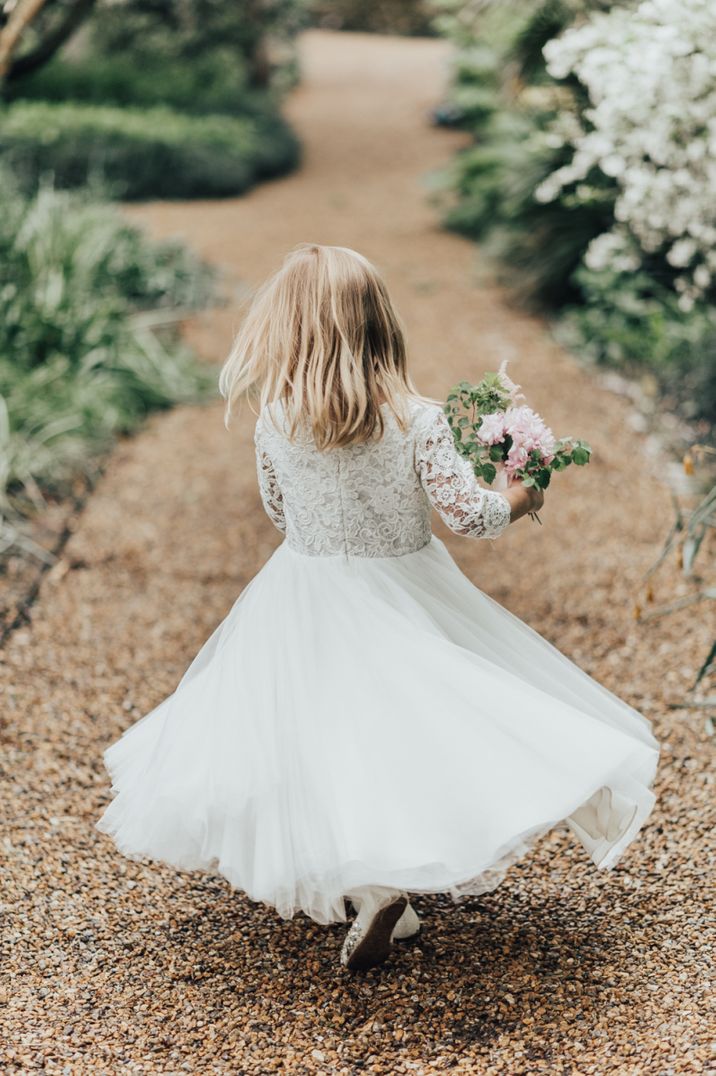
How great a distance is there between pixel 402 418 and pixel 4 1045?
1.49 meters

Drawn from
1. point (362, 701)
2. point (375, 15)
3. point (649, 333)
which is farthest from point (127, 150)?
point (375, 15)

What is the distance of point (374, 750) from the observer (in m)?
2.22

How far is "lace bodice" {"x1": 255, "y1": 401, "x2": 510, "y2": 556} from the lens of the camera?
2314mm

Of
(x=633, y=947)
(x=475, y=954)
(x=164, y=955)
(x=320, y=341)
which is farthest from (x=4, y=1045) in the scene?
(x=320, y=341)

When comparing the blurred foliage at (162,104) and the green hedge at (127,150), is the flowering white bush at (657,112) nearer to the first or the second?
the blurred foliage at (162,104)

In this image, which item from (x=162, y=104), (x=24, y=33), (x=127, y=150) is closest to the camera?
(x=24, y=33)

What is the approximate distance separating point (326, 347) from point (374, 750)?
811 mm

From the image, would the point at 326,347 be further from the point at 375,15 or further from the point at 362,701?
the point at 375,15

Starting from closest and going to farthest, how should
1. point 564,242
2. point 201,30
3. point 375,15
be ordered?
point 564,242 < point 201,30 < point 375,15

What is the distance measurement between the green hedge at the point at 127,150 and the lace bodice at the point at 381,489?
27.3ft

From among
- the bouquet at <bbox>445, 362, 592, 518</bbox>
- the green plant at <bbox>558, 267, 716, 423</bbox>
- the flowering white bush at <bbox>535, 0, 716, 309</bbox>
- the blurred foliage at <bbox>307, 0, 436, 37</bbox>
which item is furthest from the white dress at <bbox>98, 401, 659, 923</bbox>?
the blurred foliage at <bbox>307, 0, 436, 37</bbox>

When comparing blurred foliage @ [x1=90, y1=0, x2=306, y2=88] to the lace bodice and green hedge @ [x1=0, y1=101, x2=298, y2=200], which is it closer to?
Result: green hedge @ [x1=0, y1=101, x2=298, y2=200]

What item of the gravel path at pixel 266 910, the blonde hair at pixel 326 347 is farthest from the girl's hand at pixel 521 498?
the gravel path at pixel 266 910

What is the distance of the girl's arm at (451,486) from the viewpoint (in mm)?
2307
